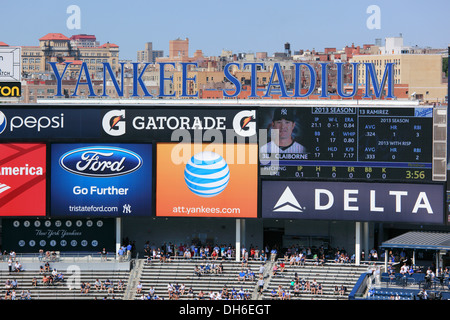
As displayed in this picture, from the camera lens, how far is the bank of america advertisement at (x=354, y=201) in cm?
3469

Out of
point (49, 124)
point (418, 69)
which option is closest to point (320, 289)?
point (49, 124)

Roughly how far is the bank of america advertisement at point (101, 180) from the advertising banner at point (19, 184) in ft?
2.09

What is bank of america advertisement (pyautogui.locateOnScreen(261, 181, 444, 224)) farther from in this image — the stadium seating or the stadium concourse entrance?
the stadium seating

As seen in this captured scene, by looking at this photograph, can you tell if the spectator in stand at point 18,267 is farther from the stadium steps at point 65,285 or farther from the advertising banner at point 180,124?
the advertising banner at point 180,124

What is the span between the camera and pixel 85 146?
36875 millimetres

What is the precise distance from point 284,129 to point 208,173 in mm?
3725

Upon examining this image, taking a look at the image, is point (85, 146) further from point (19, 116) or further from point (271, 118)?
point (271, 118)

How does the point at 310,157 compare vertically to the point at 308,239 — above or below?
above

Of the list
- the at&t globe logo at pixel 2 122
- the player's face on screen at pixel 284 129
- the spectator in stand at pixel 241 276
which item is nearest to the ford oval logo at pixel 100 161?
the at&t globe logo at pixel 2 122
